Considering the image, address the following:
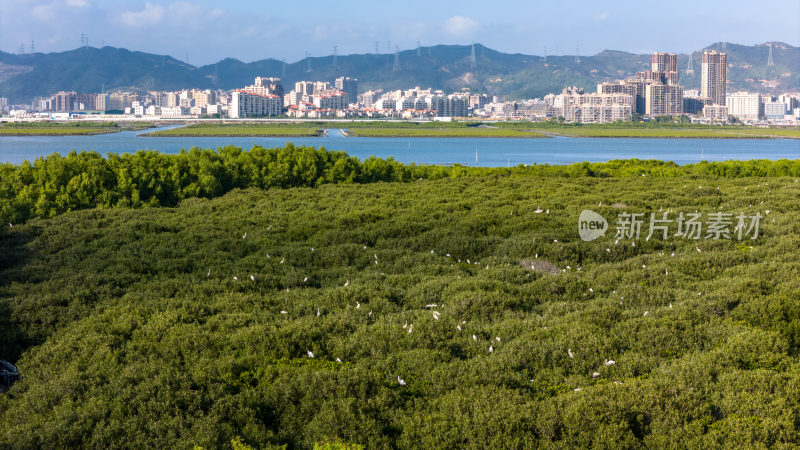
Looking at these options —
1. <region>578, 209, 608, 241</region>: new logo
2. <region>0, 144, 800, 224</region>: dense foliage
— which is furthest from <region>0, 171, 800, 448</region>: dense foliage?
<region>0, 144, 800, 224</region>: dense foliage

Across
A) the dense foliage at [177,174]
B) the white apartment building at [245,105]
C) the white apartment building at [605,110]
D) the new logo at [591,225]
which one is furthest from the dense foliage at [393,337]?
the white apartment building at [605,110]

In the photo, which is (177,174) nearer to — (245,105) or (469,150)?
(469,150)

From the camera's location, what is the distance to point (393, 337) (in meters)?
6.32

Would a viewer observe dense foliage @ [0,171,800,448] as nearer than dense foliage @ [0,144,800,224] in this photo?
Yes

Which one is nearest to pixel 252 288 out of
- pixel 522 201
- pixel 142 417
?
pixel 142 417

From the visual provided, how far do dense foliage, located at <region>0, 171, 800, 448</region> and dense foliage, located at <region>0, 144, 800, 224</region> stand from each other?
4.04 metres

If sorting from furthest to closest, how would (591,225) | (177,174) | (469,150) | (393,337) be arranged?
(469,150) < (177,174) < (591,225) < (393,337)

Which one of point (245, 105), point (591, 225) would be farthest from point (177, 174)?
point (245, 105)

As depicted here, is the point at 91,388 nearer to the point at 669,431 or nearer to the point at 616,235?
the point at 669,431

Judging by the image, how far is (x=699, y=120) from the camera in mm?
196125

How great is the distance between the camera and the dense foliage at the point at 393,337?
4.74 m

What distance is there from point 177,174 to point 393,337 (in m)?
13.4

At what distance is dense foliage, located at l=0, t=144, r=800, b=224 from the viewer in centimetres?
1577

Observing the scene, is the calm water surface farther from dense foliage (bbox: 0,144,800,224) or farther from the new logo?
the new logo
